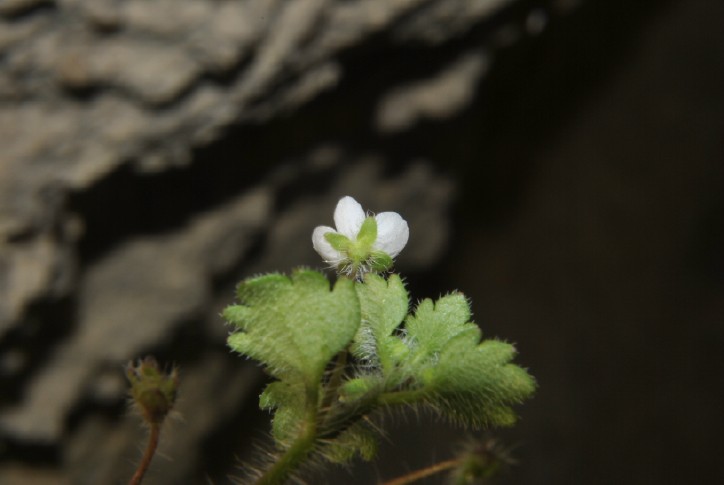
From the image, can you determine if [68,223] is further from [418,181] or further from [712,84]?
[712,84]

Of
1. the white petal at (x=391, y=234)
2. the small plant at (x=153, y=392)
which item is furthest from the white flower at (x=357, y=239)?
the small plant at (x=153, y=392)

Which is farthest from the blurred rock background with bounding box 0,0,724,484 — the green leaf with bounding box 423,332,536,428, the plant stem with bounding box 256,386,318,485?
the plant stem with bounding box 256,386,318,485

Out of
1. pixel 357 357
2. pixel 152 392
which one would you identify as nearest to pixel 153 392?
pixel 152 392

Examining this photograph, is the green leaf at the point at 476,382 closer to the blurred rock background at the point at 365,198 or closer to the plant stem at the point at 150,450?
the blurred rock background at the point at 365,198

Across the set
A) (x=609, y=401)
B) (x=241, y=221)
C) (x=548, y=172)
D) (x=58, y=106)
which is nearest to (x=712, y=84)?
(x=548, y=172)

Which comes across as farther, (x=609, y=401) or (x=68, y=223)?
(x=609, y=401)

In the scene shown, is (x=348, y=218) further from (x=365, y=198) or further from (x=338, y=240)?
(x=365, y=198)

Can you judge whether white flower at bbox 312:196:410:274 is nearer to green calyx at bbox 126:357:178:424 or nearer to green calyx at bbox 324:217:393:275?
green calyx at bbox 324:217:393:275
